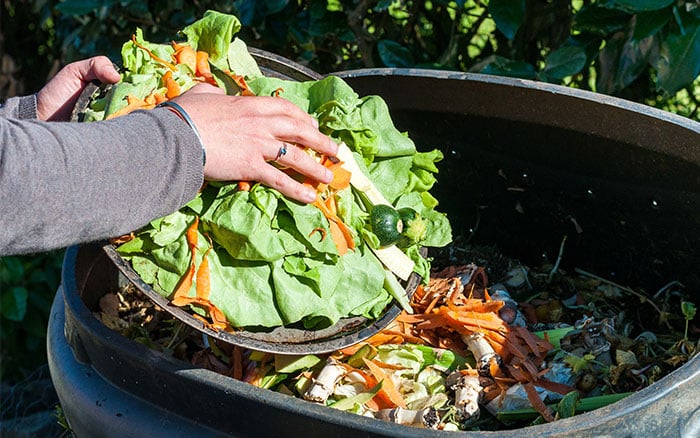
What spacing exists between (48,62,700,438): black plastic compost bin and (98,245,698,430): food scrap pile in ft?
0.47

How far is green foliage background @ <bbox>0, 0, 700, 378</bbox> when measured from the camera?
2684 mm

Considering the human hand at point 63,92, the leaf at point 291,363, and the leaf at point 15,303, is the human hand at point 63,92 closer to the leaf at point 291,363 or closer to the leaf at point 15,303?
the leaf at point 291,363

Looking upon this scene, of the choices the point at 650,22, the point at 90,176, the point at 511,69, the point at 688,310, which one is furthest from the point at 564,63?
the point at 90,176

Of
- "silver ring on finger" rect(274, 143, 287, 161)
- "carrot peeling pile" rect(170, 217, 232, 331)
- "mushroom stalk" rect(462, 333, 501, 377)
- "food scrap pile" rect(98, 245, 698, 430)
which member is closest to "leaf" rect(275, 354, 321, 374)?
"food scrap pile" rect(98, 245, 698, 430)

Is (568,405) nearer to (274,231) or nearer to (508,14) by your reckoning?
(274,231)

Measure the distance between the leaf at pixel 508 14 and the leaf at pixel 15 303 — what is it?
2.48 m

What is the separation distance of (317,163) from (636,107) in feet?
2.96

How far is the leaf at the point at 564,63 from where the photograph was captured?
2.84m

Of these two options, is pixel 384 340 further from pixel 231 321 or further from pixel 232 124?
pixel 232 124

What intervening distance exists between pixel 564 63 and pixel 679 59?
0.38 meters

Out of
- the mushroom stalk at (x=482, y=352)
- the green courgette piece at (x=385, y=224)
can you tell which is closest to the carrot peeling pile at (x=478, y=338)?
the mushroom stalk at (x=482, y=352)

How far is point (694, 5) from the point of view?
2.52 m

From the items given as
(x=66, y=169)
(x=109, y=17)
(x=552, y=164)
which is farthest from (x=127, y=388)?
(x=109, y=17)

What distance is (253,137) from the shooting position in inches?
65.2
